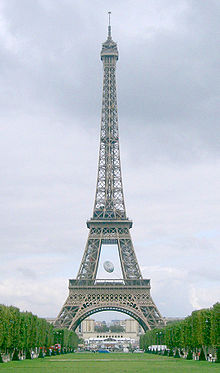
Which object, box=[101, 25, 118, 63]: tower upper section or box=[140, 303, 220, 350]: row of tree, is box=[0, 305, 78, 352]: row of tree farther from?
box=[101, 25, 118, 63]: tower upper section

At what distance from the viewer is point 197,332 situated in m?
73.1

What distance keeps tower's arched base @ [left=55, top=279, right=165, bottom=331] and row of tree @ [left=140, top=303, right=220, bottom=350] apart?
8492 millimetres

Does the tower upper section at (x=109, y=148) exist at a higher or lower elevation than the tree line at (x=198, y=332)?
higher

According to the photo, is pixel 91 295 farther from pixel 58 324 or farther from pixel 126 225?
pixel 126 225

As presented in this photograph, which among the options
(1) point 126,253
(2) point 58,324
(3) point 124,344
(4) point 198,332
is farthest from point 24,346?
(3) point 124,344

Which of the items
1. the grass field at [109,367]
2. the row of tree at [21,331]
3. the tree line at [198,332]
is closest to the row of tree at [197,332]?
the tree line at [198,332]

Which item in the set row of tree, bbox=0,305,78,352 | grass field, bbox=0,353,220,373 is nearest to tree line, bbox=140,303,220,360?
grass field, bbox=0,353,220,373

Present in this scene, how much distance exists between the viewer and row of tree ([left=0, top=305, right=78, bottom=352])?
212 ft

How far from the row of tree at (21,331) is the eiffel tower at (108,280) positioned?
44.4ft

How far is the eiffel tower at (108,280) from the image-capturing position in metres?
106

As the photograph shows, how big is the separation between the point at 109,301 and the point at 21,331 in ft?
123

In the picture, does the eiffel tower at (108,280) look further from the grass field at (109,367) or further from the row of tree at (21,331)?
the grass field at (109,367)

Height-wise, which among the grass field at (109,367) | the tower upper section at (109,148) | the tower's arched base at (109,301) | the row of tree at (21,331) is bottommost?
the grass field at (109,367)

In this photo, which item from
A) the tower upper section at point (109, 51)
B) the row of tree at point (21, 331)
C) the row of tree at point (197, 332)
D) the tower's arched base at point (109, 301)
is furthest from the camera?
the tower upper section at point (109, 51)
